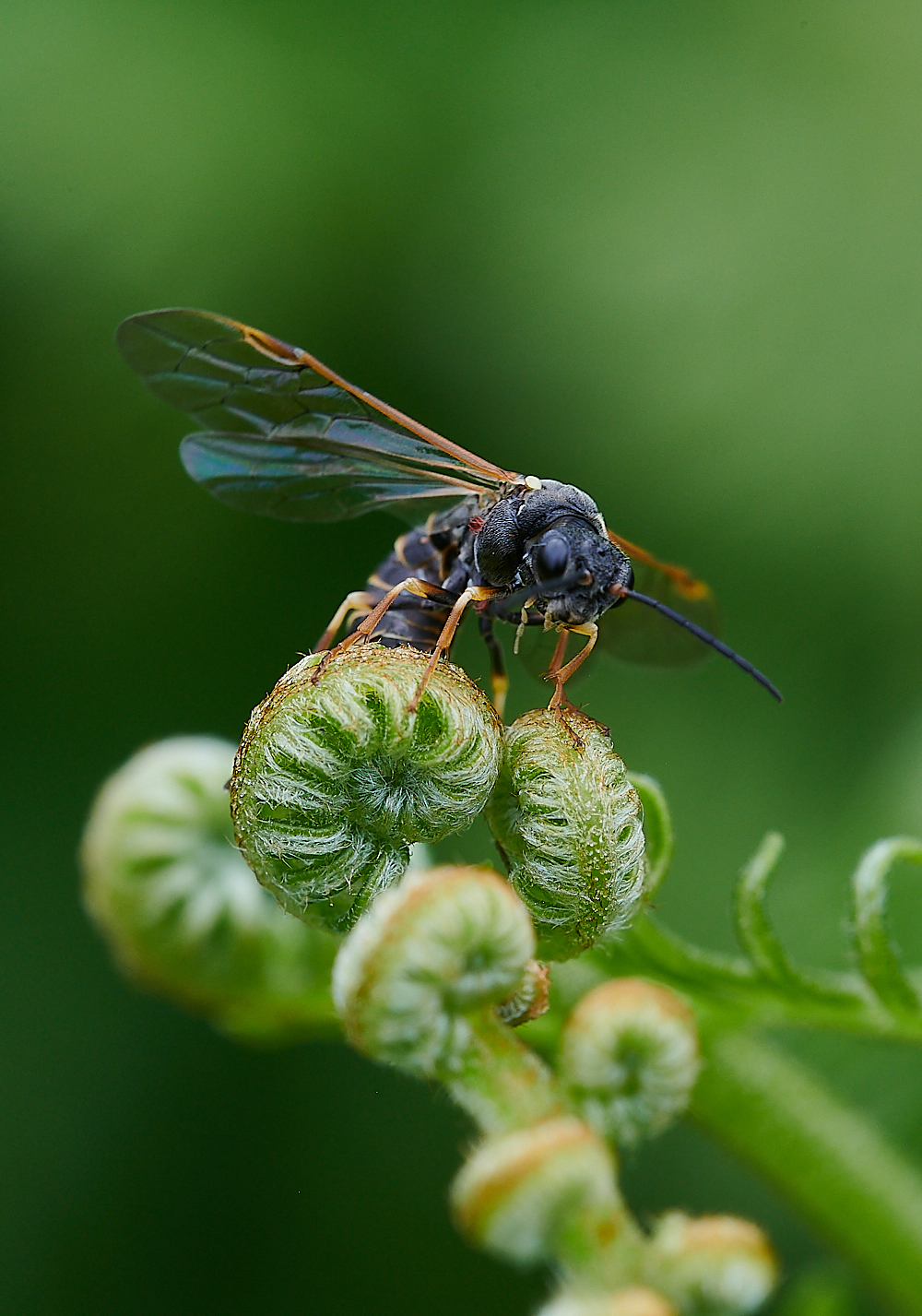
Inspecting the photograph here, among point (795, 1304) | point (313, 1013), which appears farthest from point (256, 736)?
point (795, 1304)

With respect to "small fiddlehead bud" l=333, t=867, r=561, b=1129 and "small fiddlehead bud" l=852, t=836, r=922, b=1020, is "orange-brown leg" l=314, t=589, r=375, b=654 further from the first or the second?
"small fiddlehead bud" l=333, t=867, r=561, b=1129

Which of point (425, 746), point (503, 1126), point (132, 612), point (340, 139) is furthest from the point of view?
point (340, 139)

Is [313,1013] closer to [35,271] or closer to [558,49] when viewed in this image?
[35,271]

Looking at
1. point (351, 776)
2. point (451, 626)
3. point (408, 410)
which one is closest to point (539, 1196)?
point (351, 776)

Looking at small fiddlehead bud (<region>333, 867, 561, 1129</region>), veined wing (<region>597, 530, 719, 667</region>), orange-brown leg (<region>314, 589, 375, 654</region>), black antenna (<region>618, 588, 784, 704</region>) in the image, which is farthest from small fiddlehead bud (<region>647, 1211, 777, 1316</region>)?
veined wing (<region>597, 530, 719, 667</region>)

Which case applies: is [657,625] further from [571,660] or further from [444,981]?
[444,981]

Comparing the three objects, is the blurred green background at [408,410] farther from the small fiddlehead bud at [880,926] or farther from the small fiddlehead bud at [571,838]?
the small fiddlehead bud at [571,838]

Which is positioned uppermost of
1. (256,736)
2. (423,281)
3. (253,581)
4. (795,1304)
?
(423,281)
